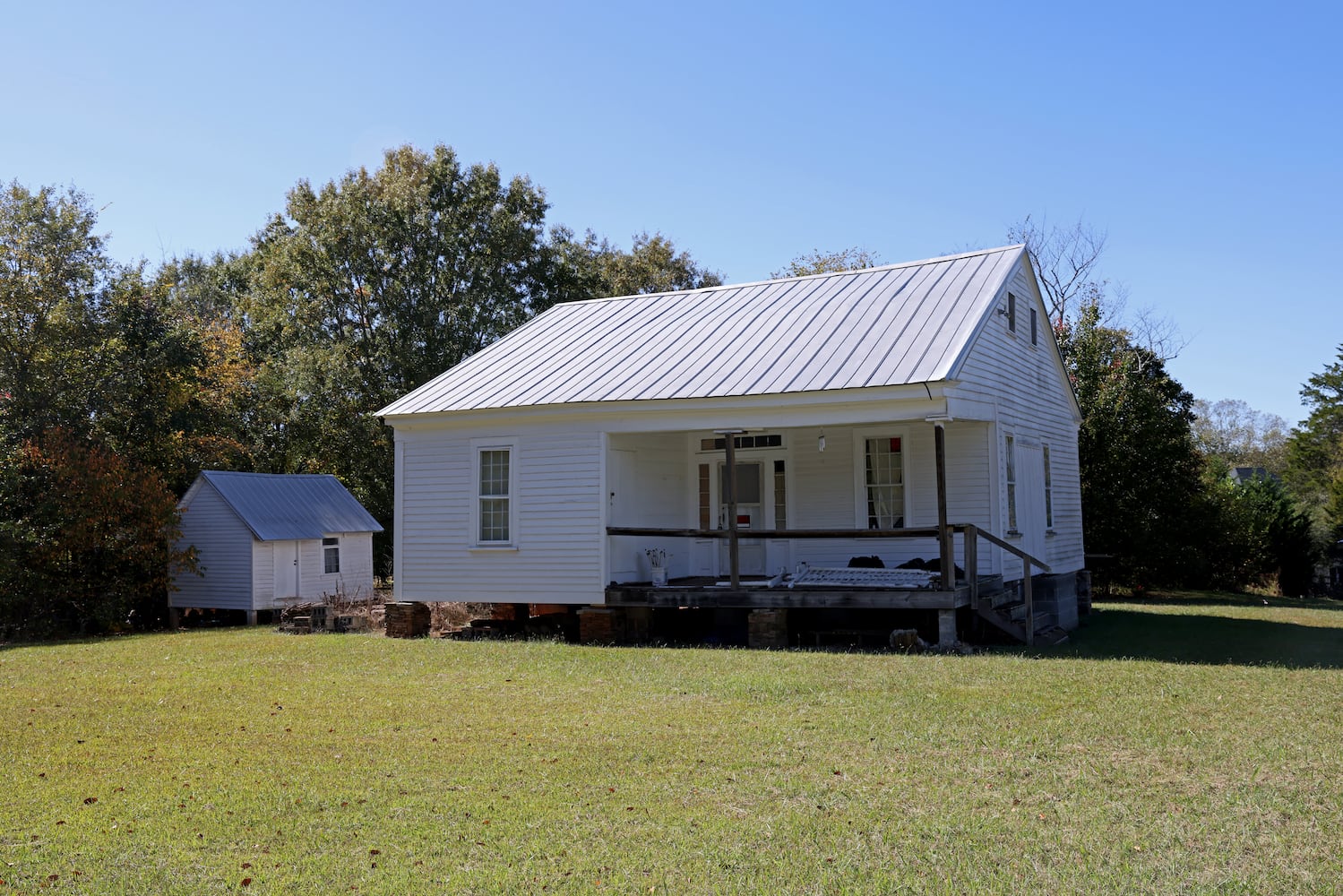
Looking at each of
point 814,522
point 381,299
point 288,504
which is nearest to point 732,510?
point 814,522

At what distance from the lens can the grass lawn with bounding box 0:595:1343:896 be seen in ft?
19.9

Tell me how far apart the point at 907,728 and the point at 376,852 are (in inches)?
190

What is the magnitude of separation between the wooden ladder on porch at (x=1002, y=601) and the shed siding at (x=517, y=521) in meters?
5.39

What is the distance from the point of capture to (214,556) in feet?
84.5

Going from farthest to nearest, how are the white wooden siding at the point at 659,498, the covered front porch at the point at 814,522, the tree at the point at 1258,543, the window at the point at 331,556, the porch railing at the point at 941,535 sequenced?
the tree at the point at 1258,543, the window at the point at 331,556, the white wooden siding at the point at 659,498, the covered front porch at the point at 814,522, the porch railing at the point at 941,535

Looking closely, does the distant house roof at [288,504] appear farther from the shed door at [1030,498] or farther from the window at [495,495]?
the shed door at [1030,498]

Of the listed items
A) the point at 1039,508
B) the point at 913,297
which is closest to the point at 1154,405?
the point at 1039,508

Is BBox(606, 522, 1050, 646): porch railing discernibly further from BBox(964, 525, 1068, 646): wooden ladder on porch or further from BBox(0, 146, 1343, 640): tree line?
BBox(0, 146, 1343, 640): tree line

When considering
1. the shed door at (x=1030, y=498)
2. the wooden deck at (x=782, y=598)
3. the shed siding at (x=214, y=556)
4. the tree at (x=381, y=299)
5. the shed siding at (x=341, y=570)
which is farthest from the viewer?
the tree at (x=381, y=299)

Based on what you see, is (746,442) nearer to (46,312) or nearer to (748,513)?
(748,513)

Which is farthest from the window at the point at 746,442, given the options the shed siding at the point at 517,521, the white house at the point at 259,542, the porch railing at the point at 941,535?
the white house at the point at 259,542

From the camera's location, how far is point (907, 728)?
969cm

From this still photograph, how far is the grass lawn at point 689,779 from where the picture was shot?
239 inches

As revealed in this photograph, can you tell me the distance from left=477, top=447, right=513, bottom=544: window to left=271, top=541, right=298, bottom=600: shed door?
9174 mm
